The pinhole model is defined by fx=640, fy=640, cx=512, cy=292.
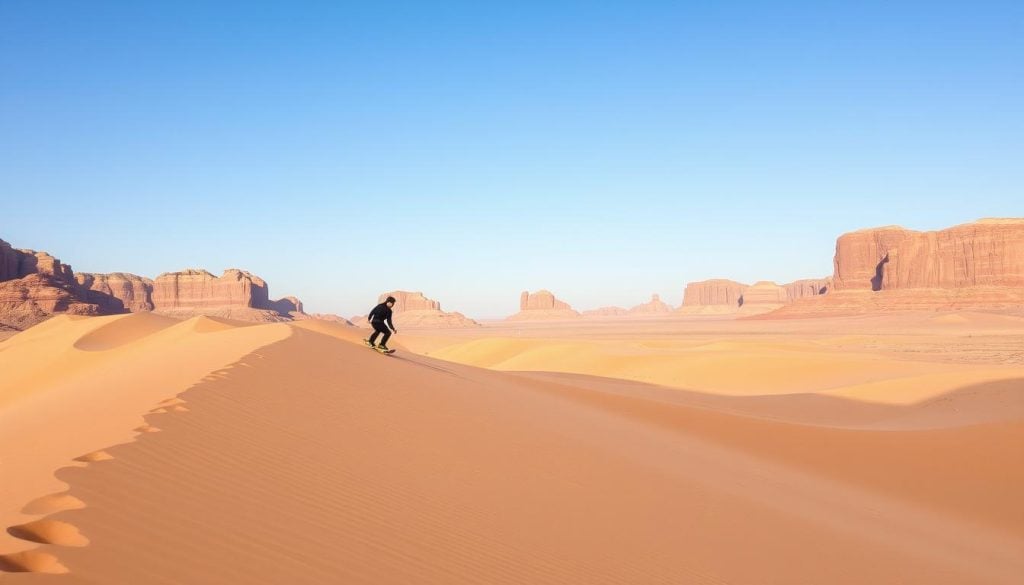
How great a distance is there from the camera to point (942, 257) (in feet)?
374

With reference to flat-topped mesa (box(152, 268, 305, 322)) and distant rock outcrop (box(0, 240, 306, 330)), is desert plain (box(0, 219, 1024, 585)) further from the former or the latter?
flat-topped mesa (box(152, 268, 305, 322))

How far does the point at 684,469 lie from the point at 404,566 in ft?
17.2

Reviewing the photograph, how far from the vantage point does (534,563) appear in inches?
169

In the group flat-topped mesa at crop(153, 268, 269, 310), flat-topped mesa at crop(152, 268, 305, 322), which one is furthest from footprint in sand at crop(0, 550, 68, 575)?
flat-topped mesa at crop(153, 268, 269, 310)

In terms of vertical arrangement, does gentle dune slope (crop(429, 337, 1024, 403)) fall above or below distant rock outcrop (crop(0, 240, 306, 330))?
below

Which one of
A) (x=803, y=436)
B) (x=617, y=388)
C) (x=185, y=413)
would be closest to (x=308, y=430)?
(x=185, y=413)

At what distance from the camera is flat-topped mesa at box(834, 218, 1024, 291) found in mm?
105312

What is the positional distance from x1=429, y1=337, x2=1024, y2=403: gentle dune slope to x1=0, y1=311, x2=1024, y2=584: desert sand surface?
18.7 ft

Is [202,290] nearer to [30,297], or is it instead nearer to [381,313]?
[30,297]

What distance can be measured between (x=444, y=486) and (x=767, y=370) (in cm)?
2443

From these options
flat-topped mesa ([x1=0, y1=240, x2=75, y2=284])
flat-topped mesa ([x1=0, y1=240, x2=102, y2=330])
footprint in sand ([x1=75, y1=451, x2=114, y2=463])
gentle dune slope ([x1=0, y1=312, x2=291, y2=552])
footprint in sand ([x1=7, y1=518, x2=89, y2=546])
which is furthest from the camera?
flat-topped mesa ([x1=0, y1=240, x2=75, y2=284])

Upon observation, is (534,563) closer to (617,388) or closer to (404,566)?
(404,566)

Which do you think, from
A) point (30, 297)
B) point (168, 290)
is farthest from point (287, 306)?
point (30, 297)

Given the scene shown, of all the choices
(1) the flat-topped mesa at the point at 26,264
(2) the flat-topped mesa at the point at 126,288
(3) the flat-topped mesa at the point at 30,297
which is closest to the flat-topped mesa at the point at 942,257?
(3) the flat-topped mesa at the point at 30,297
